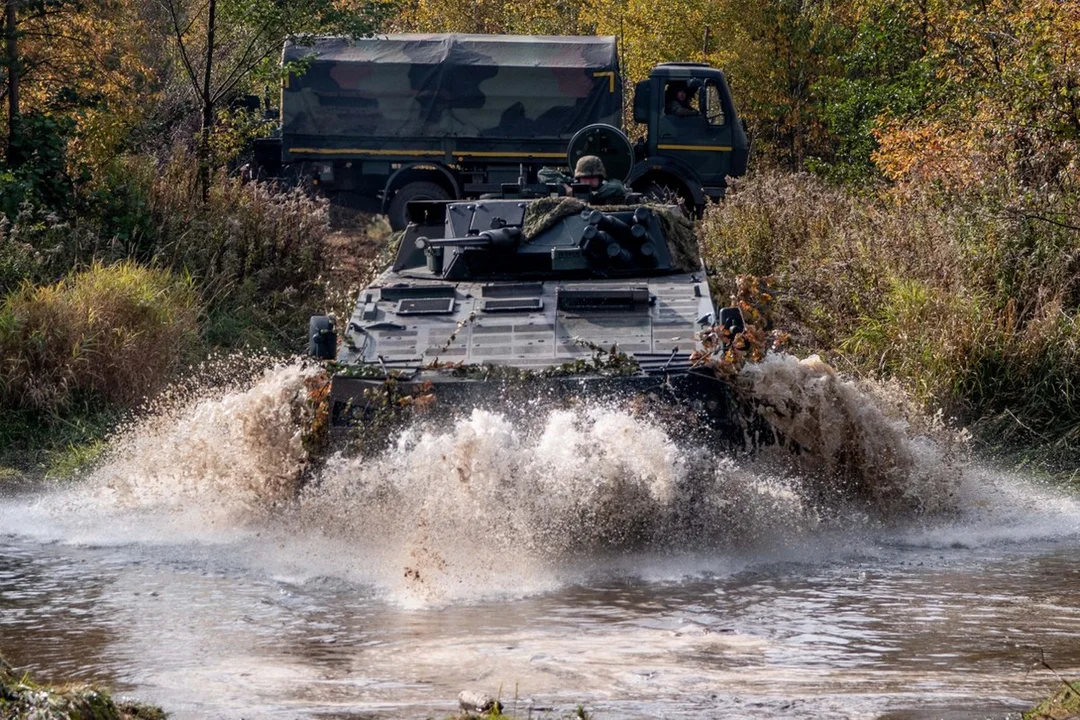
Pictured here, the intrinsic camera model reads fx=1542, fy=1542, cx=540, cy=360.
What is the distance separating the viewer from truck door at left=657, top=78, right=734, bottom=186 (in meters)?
20.9

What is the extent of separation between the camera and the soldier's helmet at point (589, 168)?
11469mm

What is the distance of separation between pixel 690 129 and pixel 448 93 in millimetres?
3312

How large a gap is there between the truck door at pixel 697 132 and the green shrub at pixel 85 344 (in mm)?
9990

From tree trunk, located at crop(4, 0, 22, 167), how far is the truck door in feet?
29.6

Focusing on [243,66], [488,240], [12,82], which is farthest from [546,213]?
[243,66]

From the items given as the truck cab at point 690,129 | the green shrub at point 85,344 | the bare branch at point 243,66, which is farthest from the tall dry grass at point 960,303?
the truck cab at point 690,129

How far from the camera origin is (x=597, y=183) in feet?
37.9

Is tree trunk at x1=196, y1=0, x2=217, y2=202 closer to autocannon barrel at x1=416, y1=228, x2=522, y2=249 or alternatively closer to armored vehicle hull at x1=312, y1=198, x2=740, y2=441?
armored vehicle hull at x1=312, y1=198, x2=740, y2=441

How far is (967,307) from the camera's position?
11.5 metres

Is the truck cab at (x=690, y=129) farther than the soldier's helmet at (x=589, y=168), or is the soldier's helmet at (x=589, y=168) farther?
the truck cab at (x=690, y=129)

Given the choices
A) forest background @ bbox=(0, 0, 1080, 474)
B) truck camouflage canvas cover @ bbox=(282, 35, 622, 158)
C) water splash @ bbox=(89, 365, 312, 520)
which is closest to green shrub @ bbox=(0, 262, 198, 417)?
forest background @ bbox=(0, 0, 1080, 474)

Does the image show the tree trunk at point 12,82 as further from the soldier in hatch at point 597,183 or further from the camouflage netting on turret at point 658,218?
the camouflage netting on turret at point 658,218

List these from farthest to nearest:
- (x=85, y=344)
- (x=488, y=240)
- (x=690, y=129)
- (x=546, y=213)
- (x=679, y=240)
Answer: (x=690, y=129), (x=85, y=344), (x=679, y=240), (x=546, y=213), (x=488, y=240)

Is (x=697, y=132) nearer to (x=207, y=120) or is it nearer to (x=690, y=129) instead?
(x=690, y=129)
